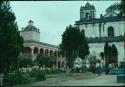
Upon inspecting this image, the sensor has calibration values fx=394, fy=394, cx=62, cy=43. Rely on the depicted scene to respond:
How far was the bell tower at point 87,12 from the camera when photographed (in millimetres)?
72613

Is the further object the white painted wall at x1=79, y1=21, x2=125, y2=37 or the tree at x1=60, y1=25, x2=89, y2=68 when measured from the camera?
the white painted wall at x1=79, y1=21, x2=125, y2=37

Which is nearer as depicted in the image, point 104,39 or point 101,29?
point 104,39

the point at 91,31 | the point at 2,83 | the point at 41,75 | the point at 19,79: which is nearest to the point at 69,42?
the point at 41,75

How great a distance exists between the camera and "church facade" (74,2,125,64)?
225 ft

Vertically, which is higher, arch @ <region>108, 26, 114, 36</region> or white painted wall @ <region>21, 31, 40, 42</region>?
arch @ <region>108, 26, 114, 36</region>

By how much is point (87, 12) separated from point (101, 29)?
13.6 ft

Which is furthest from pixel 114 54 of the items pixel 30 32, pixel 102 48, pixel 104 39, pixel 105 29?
pixel 30 32

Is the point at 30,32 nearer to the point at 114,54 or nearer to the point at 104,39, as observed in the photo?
the point at 104,39

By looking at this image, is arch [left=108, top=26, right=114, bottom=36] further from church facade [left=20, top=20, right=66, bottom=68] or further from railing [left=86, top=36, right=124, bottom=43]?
church facade [left=20, top=20, right=66, bottom=68]

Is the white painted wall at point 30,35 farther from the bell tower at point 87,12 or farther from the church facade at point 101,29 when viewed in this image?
the bell tower at point 87,12

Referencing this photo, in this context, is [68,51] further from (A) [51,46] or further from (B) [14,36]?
(A) [51,46]

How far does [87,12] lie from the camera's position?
238 feet

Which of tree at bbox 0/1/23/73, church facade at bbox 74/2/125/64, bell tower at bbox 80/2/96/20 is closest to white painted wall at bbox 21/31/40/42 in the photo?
church facade at bbox 74/2/125/64

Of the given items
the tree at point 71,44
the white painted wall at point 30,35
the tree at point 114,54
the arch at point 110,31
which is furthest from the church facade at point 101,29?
the tree at point 71,44
